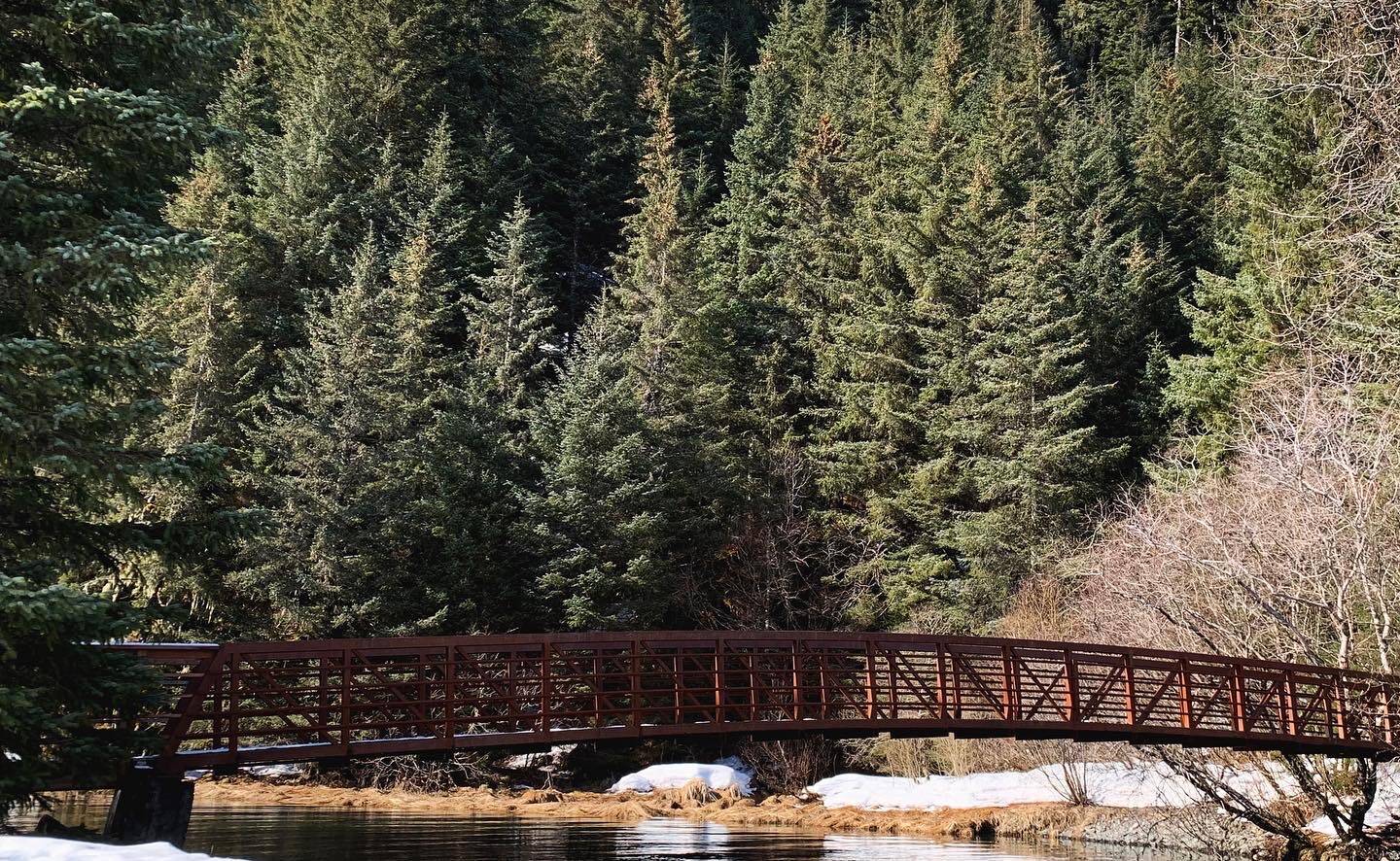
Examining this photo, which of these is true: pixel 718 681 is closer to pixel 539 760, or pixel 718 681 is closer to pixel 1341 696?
pixel 1341 696

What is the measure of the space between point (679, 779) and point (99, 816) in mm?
13367

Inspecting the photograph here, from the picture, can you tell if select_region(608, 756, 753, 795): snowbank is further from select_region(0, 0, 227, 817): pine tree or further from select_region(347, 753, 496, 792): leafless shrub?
select_region(0, 0, 227, 817): pine tree

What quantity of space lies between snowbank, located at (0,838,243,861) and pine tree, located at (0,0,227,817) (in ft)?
3.24

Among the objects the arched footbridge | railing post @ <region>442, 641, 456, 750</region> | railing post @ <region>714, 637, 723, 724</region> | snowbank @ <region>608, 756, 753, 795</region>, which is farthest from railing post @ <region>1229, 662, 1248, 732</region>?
snowbank @ <region>608, 756, 753, 795</region>

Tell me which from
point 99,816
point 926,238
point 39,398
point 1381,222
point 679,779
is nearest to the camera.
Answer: point 39,398

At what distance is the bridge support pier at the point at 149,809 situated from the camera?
12.6 metres

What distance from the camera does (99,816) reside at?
2330 centimetres

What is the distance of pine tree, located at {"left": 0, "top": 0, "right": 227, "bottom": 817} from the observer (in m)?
10.2

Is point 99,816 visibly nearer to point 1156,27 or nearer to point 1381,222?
point 1381,222

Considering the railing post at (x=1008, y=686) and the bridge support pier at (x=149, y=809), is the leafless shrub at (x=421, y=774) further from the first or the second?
the bridge support pier at (x=149, y=809)

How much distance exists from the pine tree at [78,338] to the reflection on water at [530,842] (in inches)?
316

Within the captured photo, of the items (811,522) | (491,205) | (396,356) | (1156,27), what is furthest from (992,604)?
(1156,27)

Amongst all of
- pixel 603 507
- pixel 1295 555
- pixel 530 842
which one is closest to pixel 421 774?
pixel 603 507

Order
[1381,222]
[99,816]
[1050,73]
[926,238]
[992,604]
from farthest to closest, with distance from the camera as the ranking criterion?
[1050,73] < [926,238] < [992,604] < [99,816] < [1381,222]
